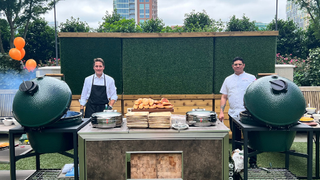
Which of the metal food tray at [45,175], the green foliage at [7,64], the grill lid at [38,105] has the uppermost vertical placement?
the green foliage at [7,64]

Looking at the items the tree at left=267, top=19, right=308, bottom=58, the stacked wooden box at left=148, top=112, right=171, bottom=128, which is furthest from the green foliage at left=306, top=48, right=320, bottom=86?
the tree at left=267, top=19, right=308, bottom=58

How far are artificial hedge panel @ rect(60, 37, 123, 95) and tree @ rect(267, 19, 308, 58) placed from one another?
18690mm

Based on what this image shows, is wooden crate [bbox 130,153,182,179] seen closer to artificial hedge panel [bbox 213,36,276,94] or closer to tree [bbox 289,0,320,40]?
artificial hedge panel [bbox 213,36,276,94]

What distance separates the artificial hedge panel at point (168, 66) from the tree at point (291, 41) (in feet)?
57.4

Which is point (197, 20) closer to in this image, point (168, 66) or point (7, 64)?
point (7, 64)

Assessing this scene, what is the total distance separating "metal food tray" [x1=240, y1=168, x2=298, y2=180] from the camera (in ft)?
10.7

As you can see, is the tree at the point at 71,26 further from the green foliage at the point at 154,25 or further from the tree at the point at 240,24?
the tree at the point at 240,24

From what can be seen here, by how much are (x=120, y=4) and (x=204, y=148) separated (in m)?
135

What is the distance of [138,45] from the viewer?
5.93 m

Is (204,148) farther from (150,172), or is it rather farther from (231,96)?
(231,96)

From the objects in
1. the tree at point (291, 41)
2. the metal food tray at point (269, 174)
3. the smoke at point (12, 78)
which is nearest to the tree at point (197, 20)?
the tree at point (291, 41)

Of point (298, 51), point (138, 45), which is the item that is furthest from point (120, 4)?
point (138, 45)

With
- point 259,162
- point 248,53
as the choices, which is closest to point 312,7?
point 248,53

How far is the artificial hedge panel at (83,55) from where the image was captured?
581 centimetres
